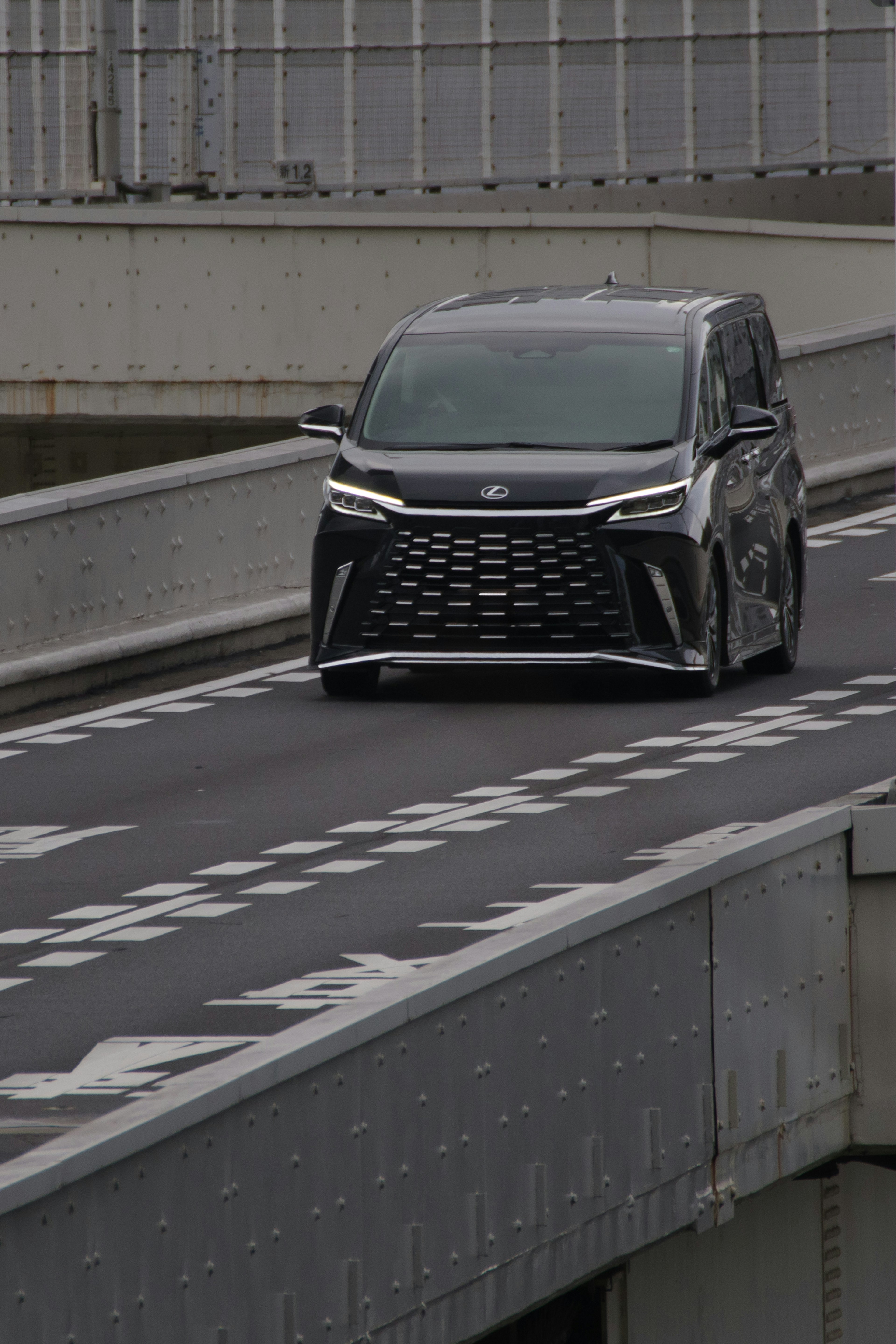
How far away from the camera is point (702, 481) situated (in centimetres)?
1641

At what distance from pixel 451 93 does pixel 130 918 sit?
3429cm

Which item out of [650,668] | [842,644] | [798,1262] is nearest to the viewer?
[798,1262]

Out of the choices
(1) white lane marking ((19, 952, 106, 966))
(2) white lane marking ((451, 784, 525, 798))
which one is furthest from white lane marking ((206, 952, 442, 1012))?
(2) white lane marking ((451, 784, 525, 798))

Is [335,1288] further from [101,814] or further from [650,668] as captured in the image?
[650,668]

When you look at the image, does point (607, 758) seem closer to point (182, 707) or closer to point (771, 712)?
point (771, 712)

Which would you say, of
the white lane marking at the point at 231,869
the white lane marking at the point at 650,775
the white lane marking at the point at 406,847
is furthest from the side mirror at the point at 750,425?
the white lane marking at the point at 231,869

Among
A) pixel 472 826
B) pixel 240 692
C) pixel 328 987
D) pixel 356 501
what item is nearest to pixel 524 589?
pixel 356 501

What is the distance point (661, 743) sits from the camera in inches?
603

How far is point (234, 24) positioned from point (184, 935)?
1400 inches

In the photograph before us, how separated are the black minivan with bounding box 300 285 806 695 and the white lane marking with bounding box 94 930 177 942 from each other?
5.17 meters

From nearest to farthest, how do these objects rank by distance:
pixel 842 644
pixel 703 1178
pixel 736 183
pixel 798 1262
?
pixel 703 1178, pixel 798 1262, pixel 842 644, pixel 736 183

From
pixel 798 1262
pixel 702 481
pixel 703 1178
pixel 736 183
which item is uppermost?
pixel 736 183

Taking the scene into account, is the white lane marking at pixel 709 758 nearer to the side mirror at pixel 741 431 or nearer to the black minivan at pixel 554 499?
the black minivan at pixel 554 499

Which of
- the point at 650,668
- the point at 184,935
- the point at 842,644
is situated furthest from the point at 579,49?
the point at 184,935
